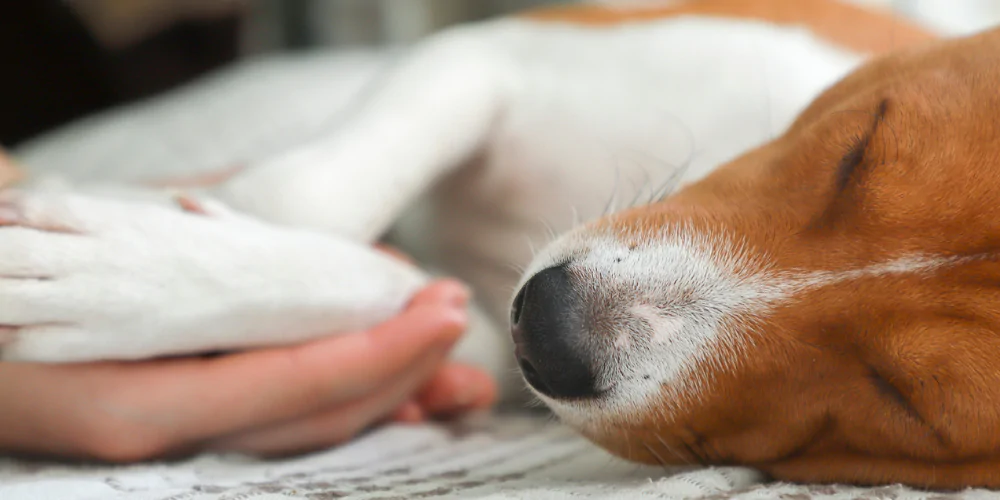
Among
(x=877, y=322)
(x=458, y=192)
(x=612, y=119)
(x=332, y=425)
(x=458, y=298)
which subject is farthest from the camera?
(x=458, y=192)

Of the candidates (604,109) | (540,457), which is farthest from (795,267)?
(604,109)

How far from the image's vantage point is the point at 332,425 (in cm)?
Result: 115

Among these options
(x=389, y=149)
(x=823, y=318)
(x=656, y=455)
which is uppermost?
(x=389, y=149)

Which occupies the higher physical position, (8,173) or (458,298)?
(8,173)

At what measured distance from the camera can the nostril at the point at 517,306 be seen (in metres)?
1.06

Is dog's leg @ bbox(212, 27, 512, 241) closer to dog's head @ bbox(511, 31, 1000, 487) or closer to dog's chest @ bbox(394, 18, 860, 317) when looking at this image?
dog's chest @ bbox(394, 18, 860, 317)

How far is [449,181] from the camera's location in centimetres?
180

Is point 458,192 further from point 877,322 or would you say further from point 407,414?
point 877,322

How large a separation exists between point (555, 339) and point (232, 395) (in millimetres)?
386

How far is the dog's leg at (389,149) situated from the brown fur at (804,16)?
1.07 ft

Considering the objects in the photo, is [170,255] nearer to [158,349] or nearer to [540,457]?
[158,349]

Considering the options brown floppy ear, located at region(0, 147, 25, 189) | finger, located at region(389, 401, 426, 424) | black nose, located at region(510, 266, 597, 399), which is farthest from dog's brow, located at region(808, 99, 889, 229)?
brown floppy ear, located at region(0, 147, 25, 189)

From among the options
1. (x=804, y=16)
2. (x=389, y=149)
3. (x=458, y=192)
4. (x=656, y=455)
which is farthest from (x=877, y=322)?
(x=804, y=16)

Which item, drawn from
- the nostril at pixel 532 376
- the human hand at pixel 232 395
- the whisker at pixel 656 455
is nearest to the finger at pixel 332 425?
the human hand at pixel 232 395
